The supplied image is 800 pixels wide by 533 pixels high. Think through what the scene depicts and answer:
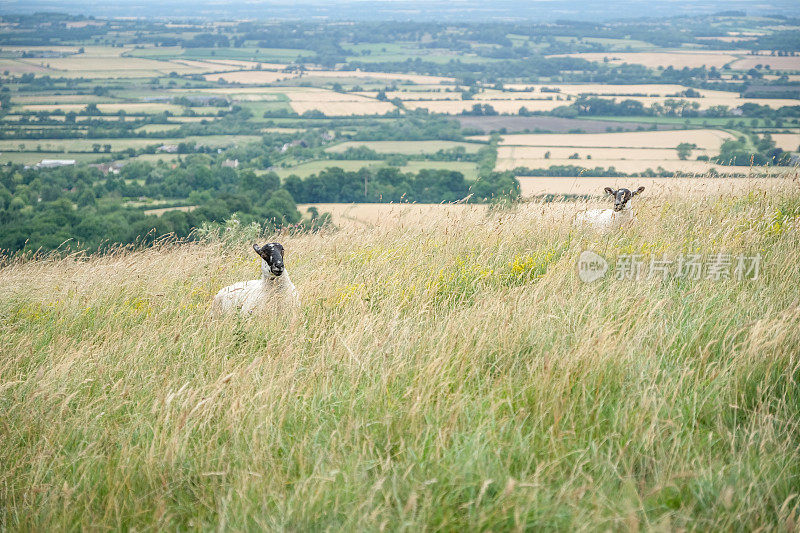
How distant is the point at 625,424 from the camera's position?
3.40m

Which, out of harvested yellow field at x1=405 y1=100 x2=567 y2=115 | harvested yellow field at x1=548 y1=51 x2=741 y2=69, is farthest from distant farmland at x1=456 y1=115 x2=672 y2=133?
harvested yellow field at x1=548 y1=51 x2=741 y2=69

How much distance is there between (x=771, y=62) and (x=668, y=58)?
2517 centimetres

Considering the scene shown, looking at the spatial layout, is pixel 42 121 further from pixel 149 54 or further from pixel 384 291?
pixel 384 291

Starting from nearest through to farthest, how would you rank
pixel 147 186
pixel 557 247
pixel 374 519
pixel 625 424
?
pixel 374 519
pixel 625 424
pixel 557 247
pixel 147 186

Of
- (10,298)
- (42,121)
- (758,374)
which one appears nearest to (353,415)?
(758,374)

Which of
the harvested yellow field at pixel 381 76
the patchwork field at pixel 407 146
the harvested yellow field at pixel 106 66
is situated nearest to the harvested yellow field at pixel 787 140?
the patchwork field at pixel 407 146

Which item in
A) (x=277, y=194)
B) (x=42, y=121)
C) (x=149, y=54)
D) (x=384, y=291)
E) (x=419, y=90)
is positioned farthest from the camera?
(x=149, y=54)

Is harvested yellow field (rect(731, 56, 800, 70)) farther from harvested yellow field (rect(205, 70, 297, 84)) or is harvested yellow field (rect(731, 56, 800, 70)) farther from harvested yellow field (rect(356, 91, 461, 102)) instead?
harvested yellow field (rect(205, 70, 297, 84))

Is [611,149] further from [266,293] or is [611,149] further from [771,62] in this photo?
[266,293]

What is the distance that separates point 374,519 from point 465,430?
92 centimetres

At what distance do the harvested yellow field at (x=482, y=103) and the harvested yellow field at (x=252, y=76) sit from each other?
112 ft

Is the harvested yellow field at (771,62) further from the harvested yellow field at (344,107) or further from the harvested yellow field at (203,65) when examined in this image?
the harvested yellow field at (203,65)

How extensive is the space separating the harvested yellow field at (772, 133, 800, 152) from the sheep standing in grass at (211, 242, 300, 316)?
3718 centimetres

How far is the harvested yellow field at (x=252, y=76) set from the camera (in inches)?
4267
